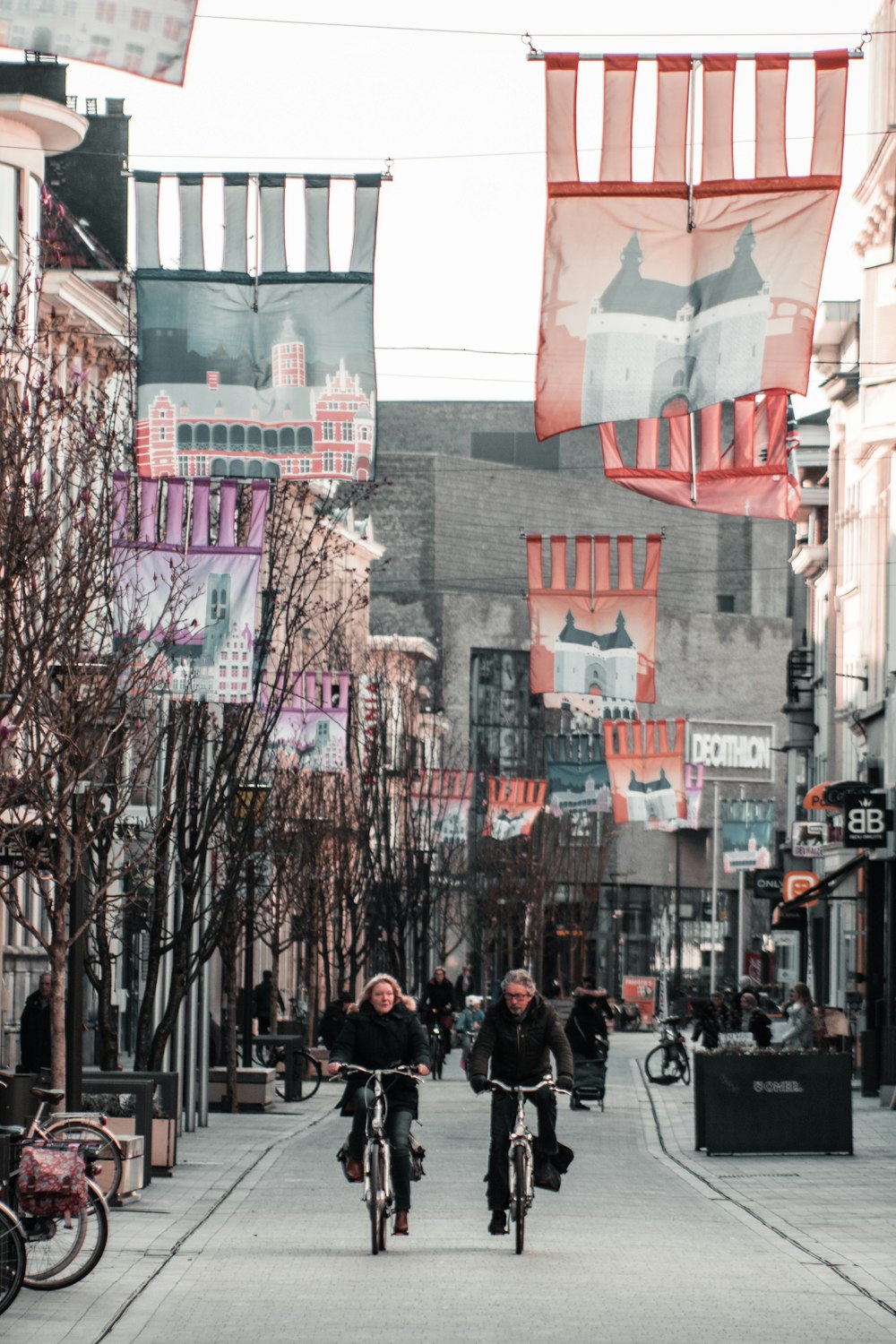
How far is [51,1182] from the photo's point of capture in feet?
44.0

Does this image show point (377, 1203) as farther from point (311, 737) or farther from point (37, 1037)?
point (311, 737)

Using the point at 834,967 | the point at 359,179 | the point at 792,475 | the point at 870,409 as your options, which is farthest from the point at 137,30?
the point at 834,967

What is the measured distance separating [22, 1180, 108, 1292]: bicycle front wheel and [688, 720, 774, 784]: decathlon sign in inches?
3979

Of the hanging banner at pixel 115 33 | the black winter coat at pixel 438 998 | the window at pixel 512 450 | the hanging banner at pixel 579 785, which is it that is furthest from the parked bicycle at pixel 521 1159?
the window at pixel 512 450

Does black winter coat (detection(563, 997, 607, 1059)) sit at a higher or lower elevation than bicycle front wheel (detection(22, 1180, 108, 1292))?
higher

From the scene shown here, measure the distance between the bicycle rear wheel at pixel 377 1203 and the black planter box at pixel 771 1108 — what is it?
9.62 meters

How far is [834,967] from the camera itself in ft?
188

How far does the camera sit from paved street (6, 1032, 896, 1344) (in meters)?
12.4

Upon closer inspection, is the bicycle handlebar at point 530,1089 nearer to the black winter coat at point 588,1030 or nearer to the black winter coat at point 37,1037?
the black winter coat at point 37,1037

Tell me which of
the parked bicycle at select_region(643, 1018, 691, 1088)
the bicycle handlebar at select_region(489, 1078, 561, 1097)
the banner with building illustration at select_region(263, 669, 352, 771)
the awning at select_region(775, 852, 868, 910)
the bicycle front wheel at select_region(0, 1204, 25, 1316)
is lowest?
A: the parked bicycle at select_region(643, 1018, 691, 1088)

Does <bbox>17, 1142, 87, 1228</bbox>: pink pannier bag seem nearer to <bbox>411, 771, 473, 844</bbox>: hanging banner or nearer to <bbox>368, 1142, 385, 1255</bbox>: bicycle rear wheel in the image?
<bbox>368, 1142, 385, 1255</bbox>: bicycle rear wheel

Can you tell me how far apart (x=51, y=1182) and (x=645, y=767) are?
103ft

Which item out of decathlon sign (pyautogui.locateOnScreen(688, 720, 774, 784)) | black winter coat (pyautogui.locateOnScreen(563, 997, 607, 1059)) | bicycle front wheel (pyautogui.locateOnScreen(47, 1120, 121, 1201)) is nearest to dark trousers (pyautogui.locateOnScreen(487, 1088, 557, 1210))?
bicycle front wheel (pyautogui.locateOnScreen(47, 1120, 121, 1201))

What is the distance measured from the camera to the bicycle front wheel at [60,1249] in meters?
13.7
